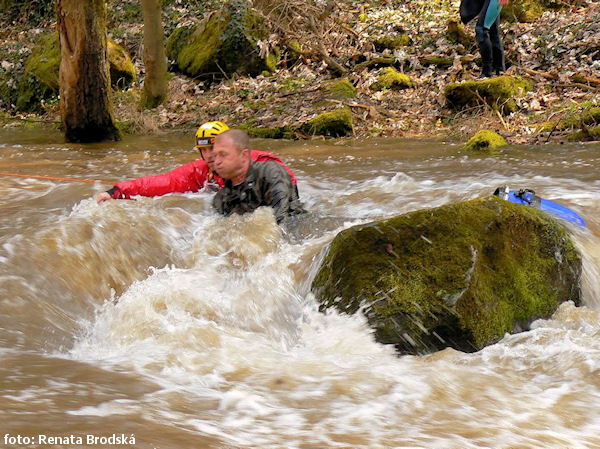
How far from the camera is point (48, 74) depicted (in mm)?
16344

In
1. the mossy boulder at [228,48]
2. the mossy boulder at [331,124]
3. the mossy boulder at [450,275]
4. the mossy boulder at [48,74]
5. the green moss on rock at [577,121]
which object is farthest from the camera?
the mossy boulder at [48,74]

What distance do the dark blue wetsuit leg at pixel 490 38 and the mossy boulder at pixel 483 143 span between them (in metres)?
2.60

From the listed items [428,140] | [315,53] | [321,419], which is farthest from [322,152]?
[321,419]

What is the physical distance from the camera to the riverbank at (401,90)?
11141 millimetres

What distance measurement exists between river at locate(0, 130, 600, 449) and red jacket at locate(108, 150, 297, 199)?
0.12 m

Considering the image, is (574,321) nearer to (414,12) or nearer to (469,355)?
(469,355)

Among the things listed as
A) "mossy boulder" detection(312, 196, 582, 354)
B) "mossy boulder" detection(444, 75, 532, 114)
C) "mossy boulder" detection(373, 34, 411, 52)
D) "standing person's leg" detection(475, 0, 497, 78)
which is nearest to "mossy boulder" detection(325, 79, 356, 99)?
"mossy boulder" detection(444, 75, 532, 114)

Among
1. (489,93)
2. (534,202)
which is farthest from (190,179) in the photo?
(489,93)

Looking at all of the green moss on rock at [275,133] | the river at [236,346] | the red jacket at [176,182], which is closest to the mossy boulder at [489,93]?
the green moss on rock at [275,133]

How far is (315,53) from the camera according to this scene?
1511cm

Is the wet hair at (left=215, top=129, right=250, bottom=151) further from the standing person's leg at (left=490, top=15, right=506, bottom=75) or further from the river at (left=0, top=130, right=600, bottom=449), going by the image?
the standing person's leg at (left=490, top=15, right=506, bottom=75)

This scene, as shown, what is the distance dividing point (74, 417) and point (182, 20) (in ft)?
55.1

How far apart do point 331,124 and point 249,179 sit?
5.58m

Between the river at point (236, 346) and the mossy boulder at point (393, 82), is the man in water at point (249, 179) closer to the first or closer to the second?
the river at point (236, 346)
